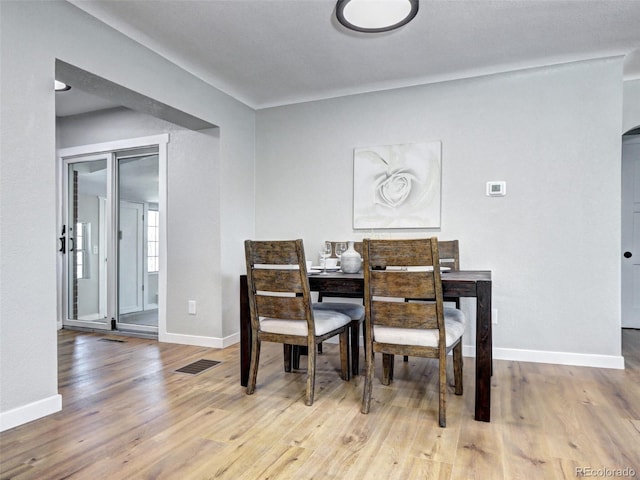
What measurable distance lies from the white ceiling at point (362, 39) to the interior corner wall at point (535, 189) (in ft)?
0.70

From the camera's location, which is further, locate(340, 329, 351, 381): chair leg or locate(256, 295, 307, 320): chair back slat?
locate(340, 329, 351, 381): chair leg

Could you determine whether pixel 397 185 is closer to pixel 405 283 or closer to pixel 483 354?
pixel 405 283

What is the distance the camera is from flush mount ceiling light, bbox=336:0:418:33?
2398 millimetres

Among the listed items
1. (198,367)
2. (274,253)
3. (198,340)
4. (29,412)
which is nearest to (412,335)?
(274,253)

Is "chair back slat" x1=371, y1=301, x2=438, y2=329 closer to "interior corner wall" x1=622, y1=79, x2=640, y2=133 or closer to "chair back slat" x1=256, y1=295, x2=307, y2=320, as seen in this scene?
"chair back slat" x1=256, y1=295, x2=307, y2=320

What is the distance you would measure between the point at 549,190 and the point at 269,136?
261 cm

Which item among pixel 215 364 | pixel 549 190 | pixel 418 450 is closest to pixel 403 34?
pixel 549 190

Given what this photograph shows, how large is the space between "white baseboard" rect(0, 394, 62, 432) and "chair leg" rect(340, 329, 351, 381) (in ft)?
5.43

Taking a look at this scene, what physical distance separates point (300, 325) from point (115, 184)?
302 centimetres

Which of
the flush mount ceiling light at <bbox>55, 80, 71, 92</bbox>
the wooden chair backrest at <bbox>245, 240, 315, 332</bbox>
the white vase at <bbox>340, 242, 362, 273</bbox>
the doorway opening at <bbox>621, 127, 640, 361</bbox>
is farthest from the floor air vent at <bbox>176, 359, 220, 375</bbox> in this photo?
the doorway opening at <bbox>621, 127, 640, 361</bbox>

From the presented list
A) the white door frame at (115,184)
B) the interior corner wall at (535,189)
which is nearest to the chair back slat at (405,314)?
the interior corner wall at (535,189)

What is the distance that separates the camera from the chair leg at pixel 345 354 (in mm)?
2670

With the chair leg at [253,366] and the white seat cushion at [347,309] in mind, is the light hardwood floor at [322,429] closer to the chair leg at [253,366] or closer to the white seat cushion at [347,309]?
the chair leg at [253,366]
